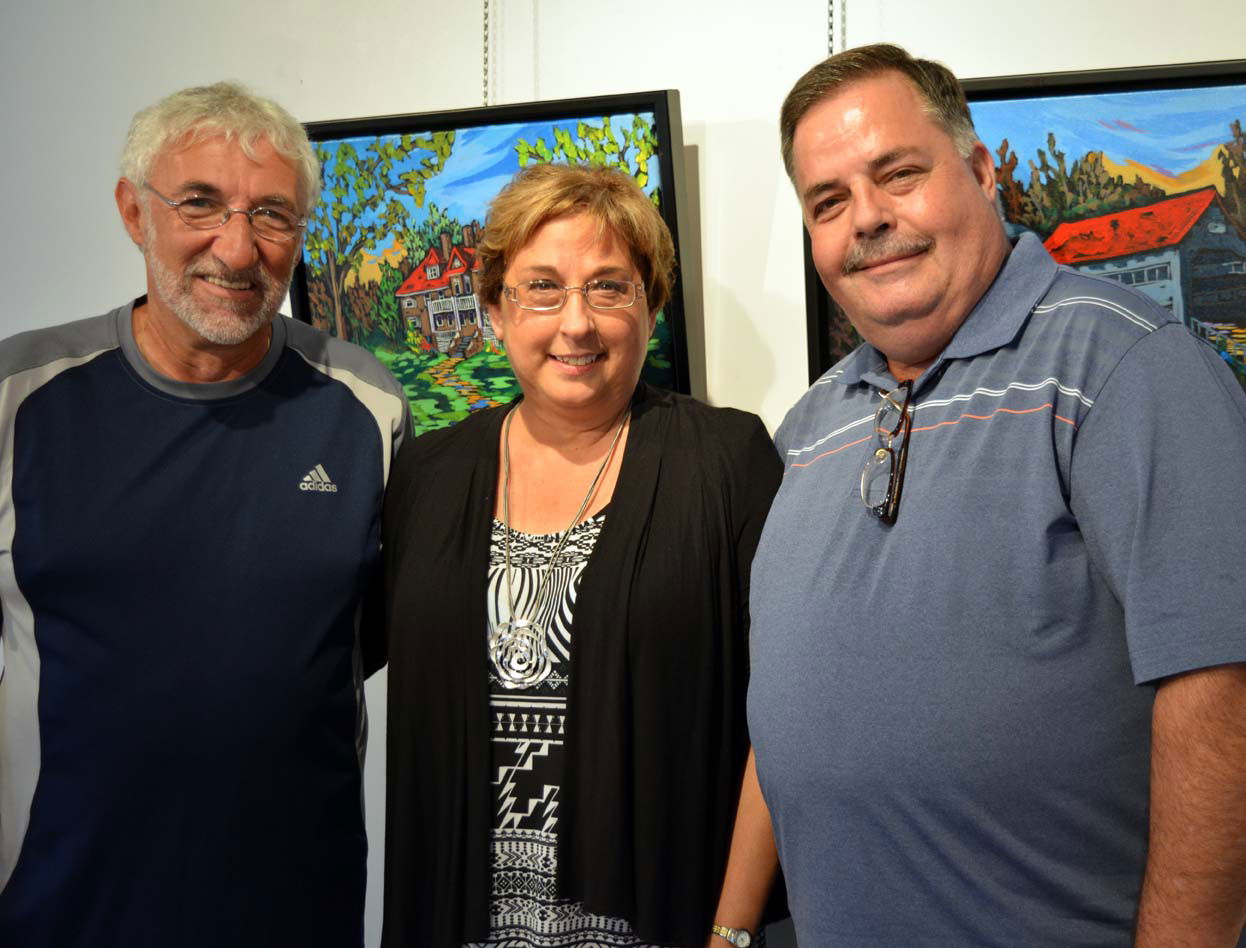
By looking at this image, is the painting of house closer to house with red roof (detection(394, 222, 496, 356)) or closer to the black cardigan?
the black cardigan

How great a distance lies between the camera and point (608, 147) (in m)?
2.07

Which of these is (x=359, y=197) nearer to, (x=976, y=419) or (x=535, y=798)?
(x=535, y=798)

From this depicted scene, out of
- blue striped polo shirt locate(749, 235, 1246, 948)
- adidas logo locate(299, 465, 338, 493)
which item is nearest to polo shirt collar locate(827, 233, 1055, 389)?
blue striped polo shirt locate(749, 235, 1246, 948)

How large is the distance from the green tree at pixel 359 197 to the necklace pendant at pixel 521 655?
99cm

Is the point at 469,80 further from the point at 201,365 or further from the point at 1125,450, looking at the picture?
the point at 1125,450

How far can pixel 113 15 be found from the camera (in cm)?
254

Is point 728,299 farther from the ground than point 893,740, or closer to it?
farther from the ground

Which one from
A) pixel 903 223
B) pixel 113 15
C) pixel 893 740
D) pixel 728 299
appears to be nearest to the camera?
pixel 893 740

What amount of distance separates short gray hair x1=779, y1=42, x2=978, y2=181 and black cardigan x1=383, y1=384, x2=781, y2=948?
0.55 metres

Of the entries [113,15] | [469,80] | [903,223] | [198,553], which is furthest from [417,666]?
[113,15]

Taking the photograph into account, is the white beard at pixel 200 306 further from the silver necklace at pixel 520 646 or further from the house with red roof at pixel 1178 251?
the house with red roof at pixel 1178 251

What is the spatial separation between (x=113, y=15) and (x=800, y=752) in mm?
2440

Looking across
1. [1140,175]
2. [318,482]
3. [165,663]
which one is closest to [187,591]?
[165,663]

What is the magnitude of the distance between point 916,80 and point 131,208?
4.17 feet
